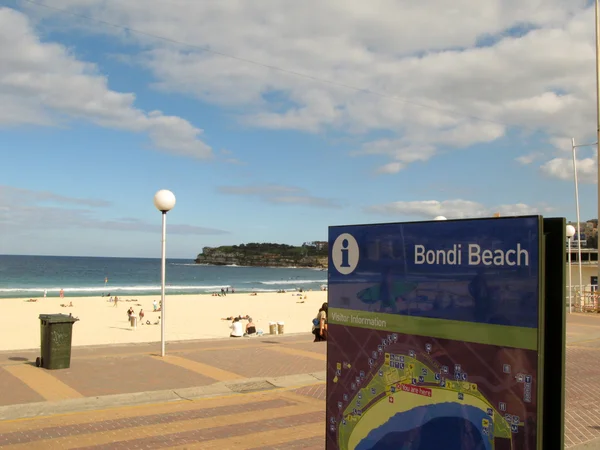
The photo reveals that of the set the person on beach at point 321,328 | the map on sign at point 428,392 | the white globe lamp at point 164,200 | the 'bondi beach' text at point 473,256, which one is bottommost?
the person on beach at point 321,328

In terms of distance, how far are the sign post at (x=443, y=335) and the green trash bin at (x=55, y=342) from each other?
7.89 meters

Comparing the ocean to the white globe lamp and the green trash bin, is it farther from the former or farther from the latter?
the green trash bin

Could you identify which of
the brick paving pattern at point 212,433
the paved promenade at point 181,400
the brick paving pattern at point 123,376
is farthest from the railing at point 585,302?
the brick paving pattern at point 212,433

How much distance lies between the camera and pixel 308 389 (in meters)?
9.71

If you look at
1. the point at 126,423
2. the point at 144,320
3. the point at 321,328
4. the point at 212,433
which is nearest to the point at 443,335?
the point at 212,433

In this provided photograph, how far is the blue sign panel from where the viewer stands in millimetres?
2887

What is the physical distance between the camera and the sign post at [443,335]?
2.86 m

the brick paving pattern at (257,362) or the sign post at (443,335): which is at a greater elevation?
the sign post at (443,335)

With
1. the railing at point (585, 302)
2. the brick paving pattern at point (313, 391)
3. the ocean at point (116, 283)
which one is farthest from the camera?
the ocean at point (116, 283)

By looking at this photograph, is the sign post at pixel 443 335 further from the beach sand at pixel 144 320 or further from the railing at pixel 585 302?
the railing at pixel 585 302

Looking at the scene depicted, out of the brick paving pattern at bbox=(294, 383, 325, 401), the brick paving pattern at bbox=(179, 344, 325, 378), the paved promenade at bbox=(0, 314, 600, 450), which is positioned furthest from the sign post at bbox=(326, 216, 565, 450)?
the brick paving pattern at bbox=(179, 344, 325, 378)

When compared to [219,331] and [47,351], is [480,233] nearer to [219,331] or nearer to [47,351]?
[47,351]

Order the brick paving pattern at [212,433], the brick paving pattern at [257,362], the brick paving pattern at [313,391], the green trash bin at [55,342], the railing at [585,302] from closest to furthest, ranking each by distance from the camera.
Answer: the brick paving pattern at [212,433] < the brick paving pattern at [313,391] < the green trash bin at [55,342] < the brick paving pattern at [257,362] < the railing at [585,302]

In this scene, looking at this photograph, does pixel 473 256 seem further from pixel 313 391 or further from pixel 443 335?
pixel 313 391
